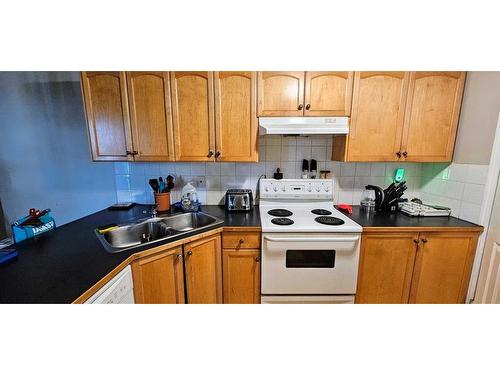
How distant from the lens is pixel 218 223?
1.61 m

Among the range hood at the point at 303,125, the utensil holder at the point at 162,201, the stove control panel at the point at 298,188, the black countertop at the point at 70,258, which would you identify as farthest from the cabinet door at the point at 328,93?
the utensil holder at the point at 162,201

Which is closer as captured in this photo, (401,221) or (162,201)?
(401,221)

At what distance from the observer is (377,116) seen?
1668mm

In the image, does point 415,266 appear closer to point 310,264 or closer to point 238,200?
point 310,264

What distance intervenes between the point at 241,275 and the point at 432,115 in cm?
184

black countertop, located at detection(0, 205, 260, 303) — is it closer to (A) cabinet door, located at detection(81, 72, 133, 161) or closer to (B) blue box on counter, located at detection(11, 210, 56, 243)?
(B) blue box on counter, located at detection(11, 210, 56, 243)

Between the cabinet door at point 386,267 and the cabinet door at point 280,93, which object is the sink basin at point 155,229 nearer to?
the cabinet door at point 280,93

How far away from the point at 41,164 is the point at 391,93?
9.11 feet

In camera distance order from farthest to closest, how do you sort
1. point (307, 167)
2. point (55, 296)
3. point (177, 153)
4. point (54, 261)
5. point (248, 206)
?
point (307, 167), point (248, 206), point (177, 153), point (54, 261), point (55, 296)

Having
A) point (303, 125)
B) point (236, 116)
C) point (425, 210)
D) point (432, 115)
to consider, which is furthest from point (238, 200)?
point (432, 115)

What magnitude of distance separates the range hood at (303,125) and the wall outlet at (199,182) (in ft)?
2.35

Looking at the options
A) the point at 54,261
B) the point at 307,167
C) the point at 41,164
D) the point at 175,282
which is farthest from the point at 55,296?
the point at 307,167

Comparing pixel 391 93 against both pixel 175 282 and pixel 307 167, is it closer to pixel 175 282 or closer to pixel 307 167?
pixel 307 167

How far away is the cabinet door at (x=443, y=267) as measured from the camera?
1.58m
